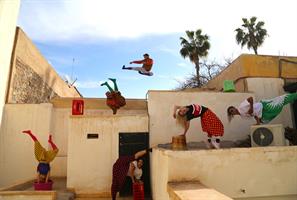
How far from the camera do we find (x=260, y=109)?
6.96 m

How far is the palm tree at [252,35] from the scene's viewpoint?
20.7 meters

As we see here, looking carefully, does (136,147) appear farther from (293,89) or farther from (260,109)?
(293,89)

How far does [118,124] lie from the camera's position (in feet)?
28.1

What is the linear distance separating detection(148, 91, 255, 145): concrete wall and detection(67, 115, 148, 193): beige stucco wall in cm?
44

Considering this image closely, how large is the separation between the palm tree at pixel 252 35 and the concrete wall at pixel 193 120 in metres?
13.3

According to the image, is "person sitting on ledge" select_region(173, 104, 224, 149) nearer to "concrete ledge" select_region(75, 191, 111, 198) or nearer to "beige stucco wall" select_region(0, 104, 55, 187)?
"concrete ledge" select_region(75, 191, 111, 198)

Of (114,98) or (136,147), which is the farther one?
(114,98)

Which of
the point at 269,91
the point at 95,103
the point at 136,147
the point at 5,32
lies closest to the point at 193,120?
the point at 136,147

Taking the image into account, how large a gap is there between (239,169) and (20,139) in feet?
28.8

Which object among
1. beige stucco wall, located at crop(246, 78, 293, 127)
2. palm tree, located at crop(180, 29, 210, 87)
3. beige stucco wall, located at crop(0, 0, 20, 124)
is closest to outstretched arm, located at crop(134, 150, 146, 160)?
beige stucco wall, located at crop(246, 78, 293, 127)

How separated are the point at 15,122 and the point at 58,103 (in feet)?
5.95

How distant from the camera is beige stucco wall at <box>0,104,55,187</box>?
10109 mm

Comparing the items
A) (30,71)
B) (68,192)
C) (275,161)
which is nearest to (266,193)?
(275,161)

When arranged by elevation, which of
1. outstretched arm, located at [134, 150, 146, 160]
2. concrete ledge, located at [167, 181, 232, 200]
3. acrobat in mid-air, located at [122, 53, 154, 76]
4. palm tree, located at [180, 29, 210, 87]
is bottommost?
concrete ledge, located at [167, 181, 232, 200]
